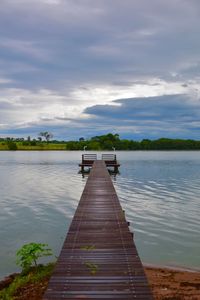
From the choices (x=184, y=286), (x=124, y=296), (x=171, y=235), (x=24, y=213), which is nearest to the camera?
(x=124, y=296)

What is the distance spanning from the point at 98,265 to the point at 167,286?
9.13ft

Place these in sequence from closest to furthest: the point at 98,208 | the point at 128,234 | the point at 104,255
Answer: the point at 104,255 → the point at 128,234 → the point at 98,208

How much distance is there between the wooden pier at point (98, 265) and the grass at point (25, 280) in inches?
51.9

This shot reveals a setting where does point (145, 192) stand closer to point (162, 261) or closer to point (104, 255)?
point (162, 261)

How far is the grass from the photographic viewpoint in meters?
9.02

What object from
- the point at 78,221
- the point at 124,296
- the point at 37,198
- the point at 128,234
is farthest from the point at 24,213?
the point at 124,296

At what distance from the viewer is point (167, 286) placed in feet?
31.3

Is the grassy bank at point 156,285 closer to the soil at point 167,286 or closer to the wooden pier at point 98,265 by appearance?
the soil at point 167,286

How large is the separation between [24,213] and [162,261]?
1052cm

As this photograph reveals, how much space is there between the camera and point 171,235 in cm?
1623

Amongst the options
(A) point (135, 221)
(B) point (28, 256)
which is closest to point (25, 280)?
(B) point (28, 256)

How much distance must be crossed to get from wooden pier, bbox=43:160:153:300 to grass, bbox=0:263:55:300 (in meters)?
1.32

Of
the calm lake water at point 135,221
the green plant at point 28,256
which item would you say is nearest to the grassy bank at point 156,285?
the green plant at point 28,256

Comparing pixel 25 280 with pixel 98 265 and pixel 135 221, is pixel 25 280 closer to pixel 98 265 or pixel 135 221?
pixel 98 265
